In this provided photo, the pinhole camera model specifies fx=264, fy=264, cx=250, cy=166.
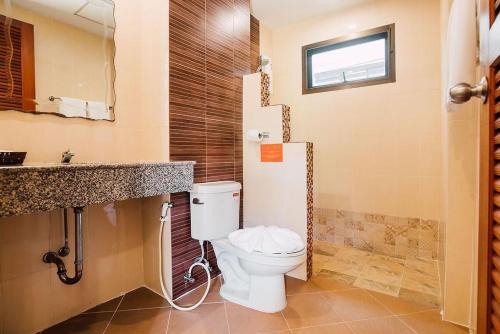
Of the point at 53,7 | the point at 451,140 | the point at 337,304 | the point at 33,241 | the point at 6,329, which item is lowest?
the point at 337,304

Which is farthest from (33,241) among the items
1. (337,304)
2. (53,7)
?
(337,304)

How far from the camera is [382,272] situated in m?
2.13

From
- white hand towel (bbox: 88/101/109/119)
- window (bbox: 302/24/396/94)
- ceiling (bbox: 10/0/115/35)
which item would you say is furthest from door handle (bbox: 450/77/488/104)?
window (bbox: 302/24/396/94)

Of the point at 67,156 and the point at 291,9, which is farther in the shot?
the point at 291,9

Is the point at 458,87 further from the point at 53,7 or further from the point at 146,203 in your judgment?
the point at 53,7

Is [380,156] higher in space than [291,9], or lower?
lower

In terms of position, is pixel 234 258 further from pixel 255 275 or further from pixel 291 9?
pixel 291 9

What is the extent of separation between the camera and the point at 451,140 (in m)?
1.40

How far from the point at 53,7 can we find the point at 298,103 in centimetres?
221

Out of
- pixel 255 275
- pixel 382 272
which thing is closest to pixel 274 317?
pixel 255 275

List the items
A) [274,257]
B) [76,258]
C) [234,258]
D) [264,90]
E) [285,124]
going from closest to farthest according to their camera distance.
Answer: [76,258], [274,257], [234,258], [285,124], [264,90]

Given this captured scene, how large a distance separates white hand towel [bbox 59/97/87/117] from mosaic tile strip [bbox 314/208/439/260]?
230 centimetres

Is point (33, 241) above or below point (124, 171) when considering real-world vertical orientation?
below

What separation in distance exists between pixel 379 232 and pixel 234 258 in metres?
1.50
